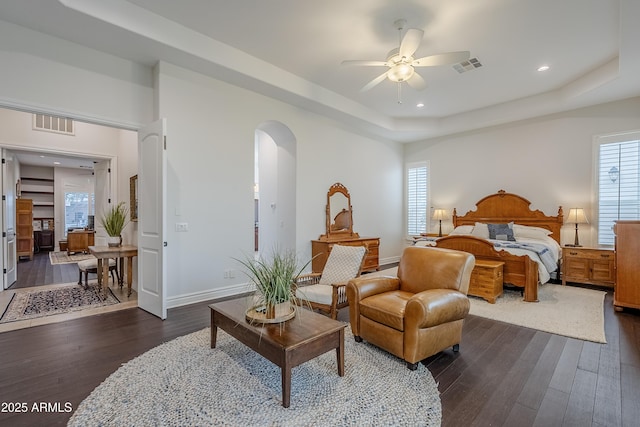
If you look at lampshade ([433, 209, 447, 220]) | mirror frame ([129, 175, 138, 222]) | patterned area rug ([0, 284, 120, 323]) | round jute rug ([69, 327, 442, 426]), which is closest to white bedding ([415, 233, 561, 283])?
lampshade ([433, 209, 447, 220])

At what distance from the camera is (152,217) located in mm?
3895

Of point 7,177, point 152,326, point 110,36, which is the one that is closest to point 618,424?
point 152,326

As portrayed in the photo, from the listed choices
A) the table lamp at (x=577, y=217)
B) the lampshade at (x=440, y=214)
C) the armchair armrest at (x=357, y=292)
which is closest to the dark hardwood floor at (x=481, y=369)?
the armchair armrest at (x=357, y=292)

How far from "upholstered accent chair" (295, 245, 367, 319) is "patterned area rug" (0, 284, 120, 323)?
2955mm

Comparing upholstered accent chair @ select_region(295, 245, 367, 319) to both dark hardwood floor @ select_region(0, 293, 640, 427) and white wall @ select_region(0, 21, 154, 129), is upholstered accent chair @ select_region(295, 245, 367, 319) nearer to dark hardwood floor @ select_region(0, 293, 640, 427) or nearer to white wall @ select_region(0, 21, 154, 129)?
dark hardwood floor @ select_region(0, 293, 640, 427)

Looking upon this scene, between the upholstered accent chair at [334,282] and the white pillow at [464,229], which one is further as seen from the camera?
the white pillow at [464,229]

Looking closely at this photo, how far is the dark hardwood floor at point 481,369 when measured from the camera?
199 cm

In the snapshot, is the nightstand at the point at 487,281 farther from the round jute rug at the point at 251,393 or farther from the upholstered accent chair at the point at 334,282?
the round jute rug at the point at 251,393

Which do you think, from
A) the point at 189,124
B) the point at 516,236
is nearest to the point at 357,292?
the point at 189,124

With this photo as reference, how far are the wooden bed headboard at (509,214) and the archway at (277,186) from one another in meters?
4.17

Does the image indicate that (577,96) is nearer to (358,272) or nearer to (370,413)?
(358,272)

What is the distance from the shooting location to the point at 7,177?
5230 mm

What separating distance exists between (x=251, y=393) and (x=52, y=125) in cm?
636

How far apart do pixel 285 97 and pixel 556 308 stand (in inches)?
202
